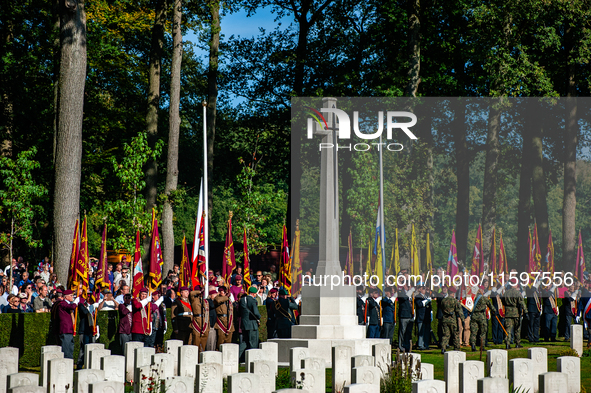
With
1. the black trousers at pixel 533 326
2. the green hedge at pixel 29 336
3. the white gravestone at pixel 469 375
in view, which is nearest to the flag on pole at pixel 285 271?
the green hedge at pixel 29 336

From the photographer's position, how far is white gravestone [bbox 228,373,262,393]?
306 inches

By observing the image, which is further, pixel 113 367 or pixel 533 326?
pixel 533 326

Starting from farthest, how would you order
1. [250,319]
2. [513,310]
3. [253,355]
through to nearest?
[513,310]
[250,319]
[253,355]

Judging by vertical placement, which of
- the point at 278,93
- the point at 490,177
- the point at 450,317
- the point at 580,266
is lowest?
the point at 450,317

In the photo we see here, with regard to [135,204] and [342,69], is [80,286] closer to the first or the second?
[135,204]

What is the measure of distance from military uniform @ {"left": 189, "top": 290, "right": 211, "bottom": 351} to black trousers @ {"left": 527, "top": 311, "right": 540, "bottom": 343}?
8.91 m

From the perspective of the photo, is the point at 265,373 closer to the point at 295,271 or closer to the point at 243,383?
the point at 243,383

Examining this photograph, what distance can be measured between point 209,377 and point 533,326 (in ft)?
42.0

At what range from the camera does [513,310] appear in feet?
57.4

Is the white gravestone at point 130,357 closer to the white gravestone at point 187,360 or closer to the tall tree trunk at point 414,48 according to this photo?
the white gravestone at point 187,360

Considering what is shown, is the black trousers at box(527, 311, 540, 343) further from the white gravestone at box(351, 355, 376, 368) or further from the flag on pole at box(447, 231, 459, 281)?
the white gravestone at box(351, 355, 376, 368)

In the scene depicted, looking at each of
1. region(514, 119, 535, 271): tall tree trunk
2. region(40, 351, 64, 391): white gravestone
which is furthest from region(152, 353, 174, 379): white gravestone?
region(514, 119, 535, 271): tall tree trunk

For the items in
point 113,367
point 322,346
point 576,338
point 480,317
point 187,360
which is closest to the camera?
point 113,367

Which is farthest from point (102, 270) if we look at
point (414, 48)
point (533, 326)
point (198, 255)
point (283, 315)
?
point (414, 48)
